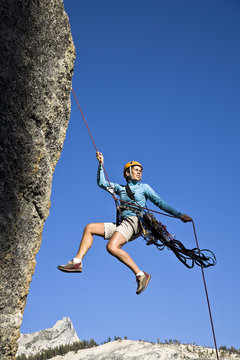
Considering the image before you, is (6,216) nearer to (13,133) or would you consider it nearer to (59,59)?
(13,133)

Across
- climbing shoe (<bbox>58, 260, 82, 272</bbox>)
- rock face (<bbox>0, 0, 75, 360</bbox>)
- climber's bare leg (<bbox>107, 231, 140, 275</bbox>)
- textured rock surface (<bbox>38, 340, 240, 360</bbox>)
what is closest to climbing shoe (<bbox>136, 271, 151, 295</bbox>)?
climber's bare leg (<bbox>107, 231, 140, 275</bbox>)

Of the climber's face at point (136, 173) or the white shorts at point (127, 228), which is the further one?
the climber's face at point (136, 173)

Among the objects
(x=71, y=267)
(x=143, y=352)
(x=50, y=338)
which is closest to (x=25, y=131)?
(x=71, y=267)

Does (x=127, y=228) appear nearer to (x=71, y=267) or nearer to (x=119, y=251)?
(x=119, y=251)

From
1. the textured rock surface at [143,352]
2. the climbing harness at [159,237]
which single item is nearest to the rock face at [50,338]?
the textured rock surface at [143,352]

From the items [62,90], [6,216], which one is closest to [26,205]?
[6,216]

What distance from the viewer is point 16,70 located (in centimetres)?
469

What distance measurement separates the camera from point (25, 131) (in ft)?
15.4

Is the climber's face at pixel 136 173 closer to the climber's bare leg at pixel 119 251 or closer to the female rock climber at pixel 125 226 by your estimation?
the female rock climber at pixel 125 226

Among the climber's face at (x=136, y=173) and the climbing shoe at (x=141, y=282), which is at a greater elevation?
the climber's face at (x=136, y=173)

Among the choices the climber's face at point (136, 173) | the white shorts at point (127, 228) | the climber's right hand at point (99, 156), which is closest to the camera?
the white shorts at point (127, 228)

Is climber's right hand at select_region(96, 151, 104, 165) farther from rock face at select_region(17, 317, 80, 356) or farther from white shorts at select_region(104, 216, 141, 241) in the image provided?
rock face at select_region(17, 317, 80, 356)

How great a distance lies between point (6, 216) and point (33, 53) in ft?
6.07

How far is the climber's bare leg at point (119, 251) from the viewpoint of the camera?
6.96 metres
